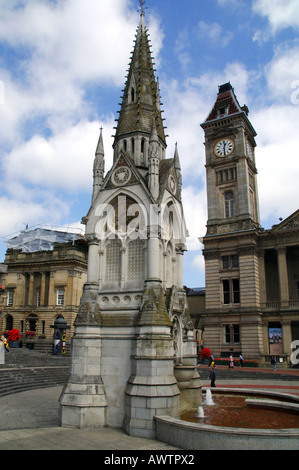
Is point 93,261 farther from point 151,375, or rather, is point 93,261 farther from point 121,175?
point 151,375

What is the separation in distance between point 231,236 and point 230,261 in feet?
11.7

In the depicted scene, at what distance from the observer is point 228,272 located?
52.8 metres

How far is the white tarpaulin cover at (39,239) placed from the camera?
75000 mm

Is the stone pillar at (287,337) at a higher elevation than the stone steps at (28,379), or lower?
higher

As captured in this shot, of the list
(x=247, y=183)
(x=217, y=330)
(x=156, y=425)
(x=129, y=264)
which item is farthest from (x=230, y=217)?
(x=156, y=425)

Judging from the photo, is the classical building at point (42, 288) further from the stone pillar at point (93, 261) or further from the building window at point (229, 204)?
the stone pillar at point (93, 261)

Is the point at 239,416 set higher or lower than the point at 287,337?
lower

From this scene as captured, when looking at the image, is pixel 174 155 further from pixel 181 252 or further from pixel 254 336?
pixel 254 336

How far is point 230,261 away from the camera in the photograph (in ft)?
175

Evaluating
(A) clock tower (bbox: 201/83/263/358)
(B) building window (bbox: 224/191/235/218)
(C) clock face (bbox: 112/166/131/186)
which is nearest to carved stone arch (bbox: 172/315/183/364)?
(C) clock face (bbox: 112/166/131/186)

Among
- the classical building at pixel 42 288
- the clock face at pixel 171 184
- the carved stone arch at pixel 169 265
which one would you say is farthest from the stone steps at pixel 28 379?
the classical building at pixel 42 288

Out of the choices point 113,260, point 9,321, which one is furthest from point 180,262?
point 9,321

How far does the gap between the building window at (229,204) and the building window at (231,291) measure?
984 cm
